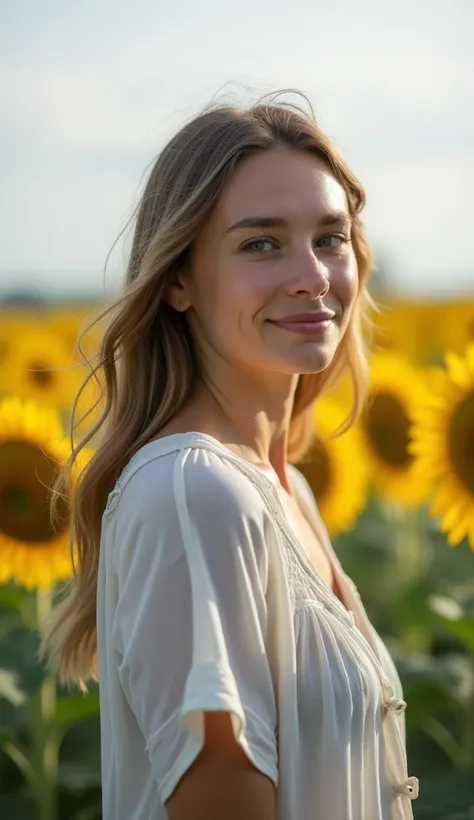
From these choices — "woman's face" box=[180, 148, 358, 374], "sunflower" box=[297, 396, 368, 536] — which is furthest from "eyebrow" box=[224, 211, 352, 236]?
"sunflower" box=[297, 396, 368, 536]

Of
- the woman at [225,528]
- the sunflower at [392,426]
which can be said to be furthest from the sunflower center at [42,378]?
the woman at [225,528]

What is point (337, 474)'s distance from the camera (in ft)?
18.7

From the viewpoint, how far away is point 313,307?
2396 millimetres

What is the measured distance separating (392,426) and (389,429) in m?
0.03

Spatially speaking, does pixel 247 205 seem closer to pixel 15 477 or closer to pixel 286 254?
pixel 286 254

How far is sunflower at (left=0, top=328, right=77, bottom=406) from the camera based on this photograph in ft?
22.8

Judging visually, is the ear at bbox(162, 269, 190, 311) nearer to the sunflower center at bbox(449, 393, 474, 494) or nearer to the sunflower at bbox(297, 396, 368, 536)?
the sunflower center at bbox(449, 393, 474, 494)

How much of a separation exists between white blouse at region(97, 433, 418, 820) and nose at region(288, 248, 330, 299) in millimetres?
337

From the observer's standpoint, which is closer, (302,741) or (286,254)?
Answer: (302,741)

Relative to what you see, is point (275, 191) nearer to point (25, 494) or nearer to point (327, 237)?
point (327, 237)

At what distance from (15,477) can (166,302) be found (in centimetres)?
179

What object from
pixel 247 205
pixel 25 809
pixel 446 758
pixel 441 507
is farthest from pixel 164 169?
pixel 446 758

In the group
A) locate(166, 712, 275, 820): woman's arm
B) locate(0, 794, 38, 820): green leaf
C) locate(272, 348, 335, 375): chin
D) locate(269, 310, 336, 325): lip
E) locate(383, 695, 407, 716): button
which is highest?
locate(269, 310, 336, 325): lip

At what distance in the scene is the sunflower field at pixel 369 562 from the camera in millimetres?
3801
